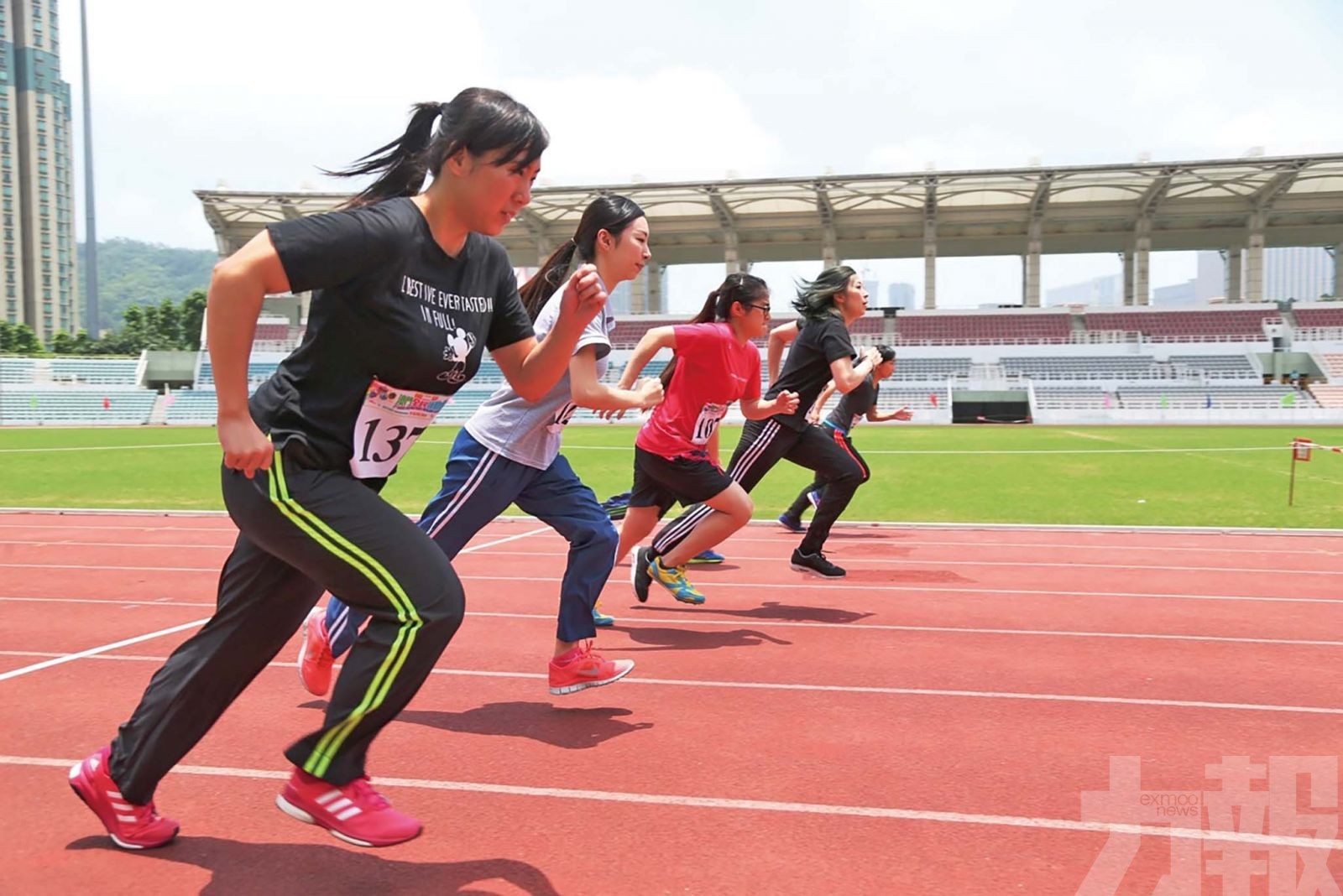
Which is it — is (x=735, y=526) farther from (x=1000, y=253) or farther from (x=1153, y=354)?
(x=1000, y=253)

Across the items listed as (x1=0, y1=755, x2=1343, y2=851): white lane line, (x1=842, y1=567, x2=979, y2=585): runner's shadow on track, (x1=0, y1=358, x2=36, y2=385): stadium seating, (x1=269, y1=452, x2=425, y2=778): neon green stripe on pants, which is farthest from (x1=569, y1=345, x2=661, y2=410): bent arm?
(x1=0, y1=358, x2=36, y2=385): stadium seating

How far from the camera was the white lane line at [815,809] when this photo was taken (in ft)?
9.11

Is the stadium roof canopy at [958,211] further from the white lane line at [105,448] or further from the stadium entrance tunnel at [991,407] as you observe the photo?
the white lane line at [105,448]

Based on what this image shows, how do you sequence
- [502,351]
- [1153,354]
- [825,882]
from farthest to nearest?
[1153,354], [502,351], [825,882]

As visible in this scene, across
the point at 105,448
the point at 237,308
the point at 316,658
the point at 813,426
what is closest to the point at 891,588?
the point at 813,426

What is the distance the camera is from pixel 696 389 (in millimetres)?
5500

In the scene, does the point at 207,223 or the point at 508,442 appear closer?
the point at 508,442

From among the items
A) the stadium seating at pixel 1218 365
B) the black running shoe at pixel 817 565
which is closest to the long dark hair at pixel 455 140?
the black running shoe at pixel 817 565

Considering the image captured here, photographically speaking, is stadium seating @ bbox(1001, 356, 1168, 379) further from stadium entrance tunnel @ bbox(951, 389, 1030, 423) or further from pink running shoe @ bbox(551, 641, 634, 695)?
pink running shoe @ bbox(551, 641, 634, 695)

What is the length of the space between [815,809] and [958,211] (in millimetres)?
53965

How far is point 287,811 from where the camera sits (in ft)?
8.21

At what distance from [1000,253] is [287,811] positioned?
6153cm

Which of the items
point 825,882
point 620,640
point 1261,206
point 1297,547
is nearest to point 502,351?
point 825,882

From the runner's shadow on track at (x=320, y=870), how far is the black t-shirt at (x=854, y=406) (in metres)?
7.39
